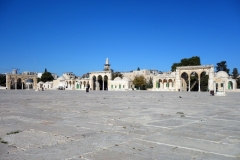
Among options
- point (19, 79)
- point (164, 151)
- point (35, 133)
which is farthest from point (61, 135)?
point (19, 79)

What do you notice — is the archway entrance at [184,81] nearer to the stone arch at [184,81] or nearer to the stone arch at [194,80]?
the stone arch at [184,81]

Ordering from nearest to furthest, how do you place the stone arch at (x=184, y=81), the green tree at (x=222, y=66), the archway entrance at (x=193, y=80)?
the stone arch at (x=184, y=81)
the archway entrance at (x=193, y=80)
the green tree at (x=222, y=66)

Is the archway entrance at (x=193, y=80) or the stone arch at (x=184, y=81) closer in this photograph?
the stone arch at (x=184, y=81)

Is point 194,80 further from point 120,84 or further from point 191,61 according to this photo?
point 120,84

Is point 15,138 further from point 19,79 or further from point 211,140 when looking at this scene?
point 19,79

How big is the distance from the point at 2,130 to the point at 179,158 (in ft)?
12.3

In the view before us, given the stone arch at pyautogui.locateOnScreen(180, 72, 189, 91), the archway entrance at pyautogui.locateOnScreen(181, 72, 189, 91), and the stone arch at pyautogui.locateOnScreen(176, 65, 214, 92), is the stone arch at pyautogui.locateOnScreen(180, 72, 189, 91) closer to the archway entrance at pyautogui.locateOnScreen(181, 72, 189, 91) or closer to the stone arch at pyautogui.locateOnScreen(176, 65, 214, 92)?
the archway entrance at pyautogui.locateOnScreen(181, 72, 189, 91)

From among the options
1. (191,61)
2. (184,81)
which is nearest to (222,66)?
(191,61)

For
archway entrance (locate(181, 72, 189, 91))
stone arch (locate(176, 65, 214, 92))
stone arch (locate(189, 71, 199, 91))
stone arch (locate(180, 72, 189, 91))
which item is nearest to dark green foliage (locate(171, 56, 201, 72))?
stone arch (locate(189, 71, 199, 91))

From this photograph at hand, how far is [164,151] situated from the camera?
11.4 ft

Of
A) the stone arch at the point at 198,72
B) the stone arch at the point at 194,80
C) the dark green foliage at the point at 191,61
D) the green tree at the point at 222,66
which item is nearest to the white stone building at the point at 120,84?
the dark green foliage at the point at 191,61

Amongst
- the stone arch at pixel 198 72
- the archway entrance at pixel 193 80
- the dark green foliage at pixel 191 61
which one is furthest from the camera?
the dark green foliage at pixel 191 61

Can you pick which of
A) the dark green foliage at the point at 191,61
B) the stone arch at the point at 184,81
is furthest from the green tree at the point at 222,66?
the stone arch at the point at 184,81

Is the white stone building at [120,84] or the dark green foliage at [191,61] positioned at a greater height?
the dark green foliage at [191,61]
